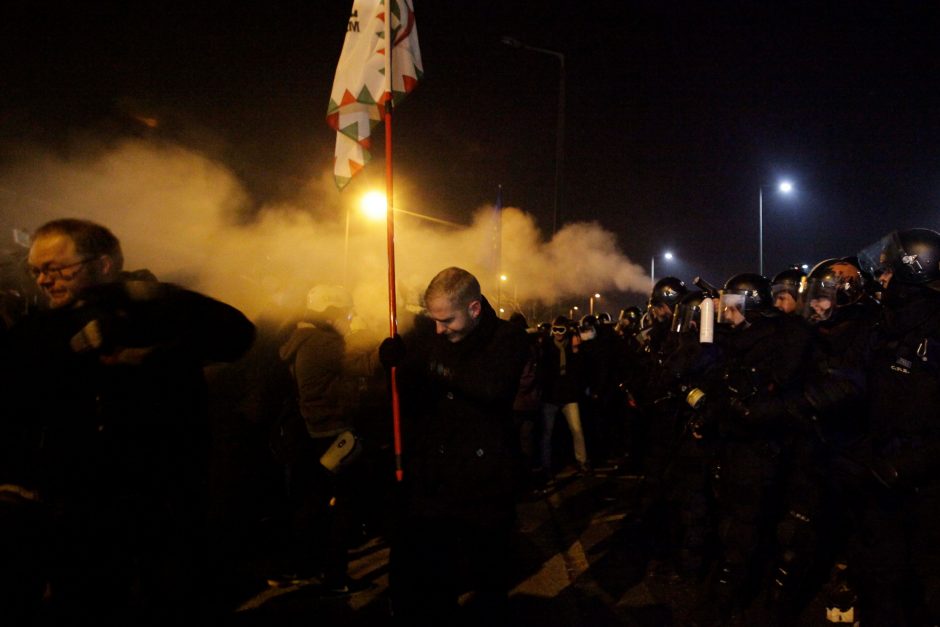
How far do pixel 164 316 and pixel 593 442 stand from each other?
28.5 feet

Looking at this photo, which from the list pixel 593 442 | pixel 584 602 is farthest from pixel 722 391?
pixel 593 442

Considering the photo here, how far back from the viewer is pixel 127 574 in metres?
2.23

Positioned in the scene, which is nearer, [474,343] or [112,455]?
[112,455]

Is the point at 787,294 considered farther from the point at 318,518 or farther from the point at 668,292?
the point at 318,518

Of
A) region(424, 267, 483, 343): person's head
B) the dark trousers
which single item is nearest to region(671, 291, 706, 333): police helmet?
region(424, 267, 483, 343): person's head

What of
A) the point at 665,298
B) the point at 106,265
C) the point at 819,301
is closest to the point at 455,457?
the point at 106,265

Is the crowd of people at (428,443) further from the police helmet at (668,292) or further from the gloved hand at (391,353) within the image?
the police helmet at (668,292)

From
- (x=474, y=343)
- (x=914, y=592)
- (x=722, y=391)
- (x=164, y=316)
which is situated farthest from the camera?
(x=722, y=391)

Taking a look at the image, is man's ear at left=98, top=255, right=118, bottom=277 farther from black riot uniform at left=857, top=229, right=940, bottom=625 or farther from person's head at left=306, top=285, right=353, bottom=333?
black riot uniform at left=857, top=229, right=940, bottom=625

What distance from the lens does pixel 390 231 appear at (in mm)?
3846

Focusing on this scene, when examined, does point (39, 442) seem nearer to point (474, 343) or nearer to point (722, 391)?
point (474, 343)

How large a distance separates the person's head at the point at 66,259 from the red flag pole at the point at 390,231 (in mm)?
1532

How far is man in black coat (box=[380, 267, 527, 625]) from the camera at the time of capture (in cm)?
289

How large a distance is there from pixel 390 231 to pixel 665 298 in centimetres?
395
